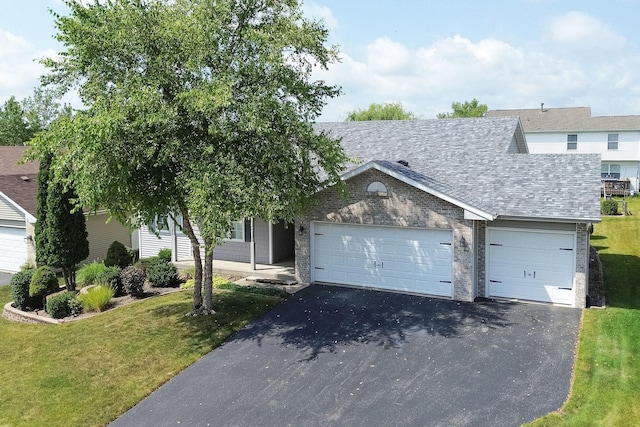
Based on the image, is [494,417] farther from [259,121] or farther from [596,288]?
[596,288]

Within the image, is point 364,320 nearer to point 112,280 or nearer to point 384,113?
point 112,280

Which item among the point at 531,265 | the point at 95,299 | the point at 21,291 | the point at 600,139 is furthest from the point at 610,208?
the point at 21,291

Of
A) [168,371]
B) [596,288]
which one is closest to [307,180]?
[168,371]

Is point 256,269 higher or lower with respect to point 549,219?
lower

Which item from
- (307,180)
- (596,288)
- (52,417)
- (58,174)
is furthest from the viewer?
(596,288)

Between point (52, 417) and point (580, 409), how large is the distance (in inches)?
385

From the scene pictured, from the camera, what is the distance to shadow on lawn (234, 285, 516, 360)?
13.1 m

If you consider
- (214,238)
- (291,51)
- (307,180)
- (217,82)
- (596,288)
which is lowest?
(596,288)

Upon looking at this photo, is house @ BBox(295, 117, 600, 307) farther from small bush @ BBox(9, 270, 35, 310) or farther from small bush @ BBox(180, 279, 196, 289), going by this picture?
small bush @ BBox(9, 270, 35, 310)

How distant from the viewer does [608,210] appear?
33.1m

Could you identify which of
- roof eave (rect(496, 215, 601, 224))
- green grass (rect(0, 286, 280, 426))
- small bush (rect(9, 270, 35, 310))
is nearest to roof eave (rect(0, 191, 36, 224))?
small bush (rect(9, 270, 35, 310))

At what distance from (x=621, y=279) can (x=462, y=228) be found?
658 cm

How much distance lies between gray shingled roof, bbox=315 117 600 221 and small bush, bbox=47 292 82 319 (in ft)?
33.3

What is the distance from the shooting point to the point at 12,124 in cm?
5234
